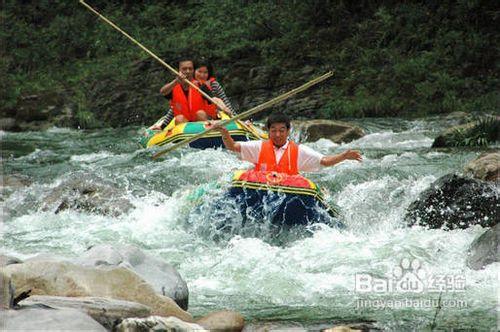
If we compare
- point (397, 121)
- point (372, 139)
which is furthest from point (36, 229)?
point (397, 121)

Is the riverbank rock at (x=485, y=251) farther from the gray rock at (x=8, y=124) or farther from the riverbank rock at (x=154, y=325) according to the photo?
the gray rock at (x=8, y=124)

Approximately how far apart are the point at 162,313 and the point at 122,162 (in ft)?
21.3

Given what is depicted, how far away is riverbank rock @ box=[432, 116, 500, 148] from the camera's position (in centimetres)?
1071

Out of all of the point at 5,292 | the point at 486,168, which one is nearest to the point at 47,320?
the point at 5,292

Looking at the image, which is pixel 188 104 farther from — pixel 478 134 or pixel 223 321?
pixel 223 321

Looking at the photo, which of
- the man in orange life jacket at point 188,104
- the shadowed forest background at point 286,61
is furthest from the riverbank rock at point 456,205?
the shadowed forest background at point 286,61

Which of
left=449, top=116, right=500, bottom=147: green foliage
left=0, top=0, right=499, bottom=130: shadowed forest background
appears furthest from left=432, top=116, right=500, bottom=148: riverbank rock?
left=0, top=0, right=499, bottom=130: shadowed forest background

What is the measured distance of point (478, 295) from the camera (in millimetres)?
5285

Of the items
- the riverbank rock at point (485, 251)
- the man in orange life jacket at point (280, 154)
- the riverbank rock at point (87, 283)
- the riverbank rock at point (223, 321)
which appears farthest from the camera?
the man in orange life jacket at point (280, 154)

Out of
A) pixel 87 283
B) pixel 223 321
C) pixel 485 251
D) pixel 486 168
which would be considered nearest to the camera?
pixel 87 283

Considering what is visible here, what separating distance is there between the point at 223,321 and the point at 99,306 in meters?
0.80

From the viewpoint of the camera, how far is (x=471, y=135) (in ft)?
35.4

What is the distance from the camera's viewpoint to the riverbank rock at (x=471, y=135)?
10.7m

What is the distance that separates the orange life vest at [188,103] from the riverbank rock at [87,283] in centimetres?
673
